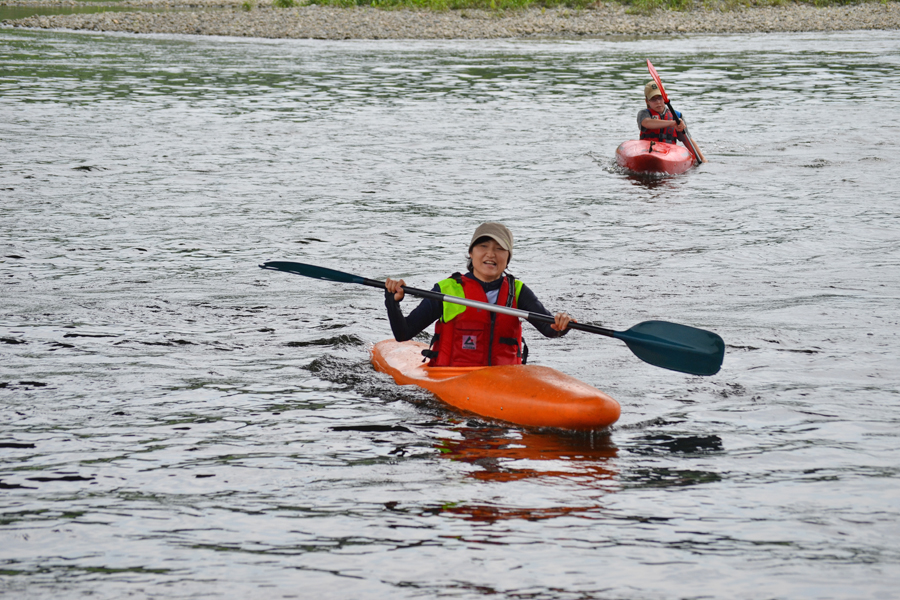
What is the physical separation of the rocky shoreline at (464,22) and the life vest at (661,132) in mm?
22106

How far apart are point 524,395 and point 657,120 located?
26.1ft

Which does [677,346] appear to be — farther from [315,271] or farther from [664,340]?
[315,271]

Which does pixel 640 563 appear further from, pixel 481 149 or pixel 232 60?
pixel 232 60

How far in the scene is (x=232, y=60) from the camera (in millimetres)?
26203

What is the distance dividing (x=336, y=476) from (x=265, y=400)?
1.13 m

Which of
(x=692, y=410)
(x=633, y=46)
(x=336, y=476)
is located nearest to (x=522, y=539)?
(x=336, y=476)

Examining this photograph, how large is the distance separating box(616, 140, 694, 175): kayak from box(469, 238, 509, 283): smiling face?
7563mm

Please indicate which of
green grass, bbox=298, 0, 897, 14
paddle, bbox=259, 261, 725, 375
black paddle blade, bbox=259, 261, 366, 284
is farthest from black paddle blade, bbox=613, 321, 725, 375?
green grass, bbox=298, 0, 897, 14

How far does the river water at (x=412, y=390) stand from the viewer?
3812 mm

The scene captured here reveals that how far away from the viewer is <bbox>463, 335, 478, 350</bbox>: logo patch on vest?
565 centimetres

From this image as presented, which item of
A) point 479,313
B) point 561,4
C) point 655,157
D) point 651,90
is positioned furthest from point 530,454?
point 561,4

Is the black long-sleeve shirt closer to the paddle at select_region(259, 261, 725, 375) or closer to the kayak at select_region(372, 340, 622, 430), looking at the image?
the paddle at select_region(259, 261, 725, 375)

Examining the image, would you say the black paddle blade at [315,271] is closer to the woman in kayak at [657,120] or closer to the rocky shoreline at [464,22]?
the woman in kayak at [657,120]

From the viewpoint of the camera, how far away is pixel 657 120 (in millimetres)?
12328
